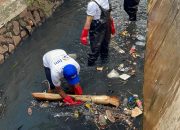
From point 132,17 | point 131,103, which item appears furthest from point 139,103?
point 132,17

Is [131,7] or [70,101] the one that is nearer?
[70,101]

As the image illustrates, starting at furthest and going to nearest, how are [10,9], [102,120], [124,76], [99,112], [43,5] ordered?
[43,5] → [10,9] → [124,76] → [99,112] → [102,120]

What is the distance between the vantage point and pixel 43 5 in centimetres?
1102

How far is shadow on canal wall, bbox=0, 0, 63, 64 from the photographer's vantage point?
9.55m

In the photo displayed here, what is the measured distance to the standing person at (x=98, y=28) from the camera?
787 centimetres

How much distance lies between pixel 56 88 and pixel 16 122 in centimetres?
115

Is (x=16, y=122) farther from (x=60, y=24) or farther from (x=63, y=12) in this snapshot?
(x=63, y=12)

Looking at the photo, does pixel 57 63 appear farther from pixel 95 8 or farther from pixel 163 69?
pixel 163 69

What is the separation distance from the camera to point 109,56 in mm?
9273

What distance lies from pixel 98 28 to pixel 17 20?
2843 millimetres

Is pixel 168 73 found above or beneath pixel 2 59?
above

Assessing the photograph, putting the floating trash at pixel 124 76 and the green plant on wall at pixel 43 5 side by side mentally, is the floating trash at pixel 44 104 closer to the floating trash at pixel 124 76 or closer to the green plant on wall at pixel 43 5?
the floating trash at pixel 124 76

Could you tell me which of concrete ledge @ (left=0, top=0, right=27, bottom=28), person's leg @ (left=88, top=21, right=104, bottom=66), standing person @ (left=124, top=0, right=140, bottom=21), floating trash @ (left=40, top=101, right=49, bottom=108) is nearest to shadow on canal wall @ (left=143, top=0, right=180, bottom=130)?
standing person @ (left=124, top=0, right=140, bottom=21)

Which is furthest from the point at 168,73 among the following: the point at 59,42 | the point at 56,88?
the point at 59,42
